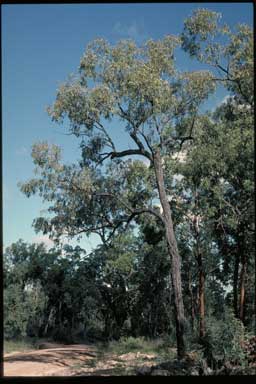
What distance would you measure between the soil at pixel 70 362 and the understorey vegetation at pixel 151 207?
1.28 feet

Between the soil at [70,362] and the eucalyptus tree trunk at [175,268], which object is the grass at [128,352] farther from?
the eucalyptus tree trunk at [175,268]

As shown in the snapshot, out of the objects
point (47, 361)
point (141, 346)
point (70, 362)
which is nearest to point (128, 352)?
point (141, 346)

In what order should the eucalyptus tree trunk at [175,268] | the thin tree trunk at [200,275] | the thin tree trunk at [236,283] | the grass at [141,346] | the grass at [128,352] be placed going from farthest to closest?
the thin tree trunk at [236,283]
the thin tree trunk at [200,275]
the grass at [141,346]
the eucalyptus tree trunk at [175,268]
the grass at [128,352]

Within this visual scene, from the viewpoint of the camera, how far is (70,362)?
5.38 m

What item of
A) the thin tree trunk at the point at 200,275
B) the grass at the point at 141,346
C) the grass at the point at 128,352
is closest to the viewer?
the grass at the point at 128,352

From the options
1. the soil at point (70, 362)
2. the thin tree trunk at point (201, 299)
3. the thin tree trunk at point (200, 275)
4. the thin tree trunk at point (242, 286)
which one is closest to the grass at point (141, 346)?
the soil at point (70, 362)

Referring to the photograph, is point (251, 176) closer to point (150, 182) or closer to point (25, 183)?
point (150, 182)

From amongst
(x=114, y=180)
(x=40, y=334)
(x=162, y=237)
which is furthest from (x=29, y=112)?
(x=40, y=334)

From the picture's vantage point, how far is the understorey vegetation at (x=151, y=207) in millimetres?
5430

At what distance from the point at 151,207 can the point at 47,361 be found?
6.69 ft

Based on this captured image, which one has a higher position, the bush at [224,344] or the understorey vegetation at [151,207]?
the understorey vegetation at [151,207]

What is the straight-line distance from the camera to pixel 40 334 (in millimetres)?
6656

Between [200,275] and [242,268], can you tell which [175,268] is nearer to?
[200,275]

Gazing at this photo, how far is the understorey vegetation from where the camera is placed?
5.43m
